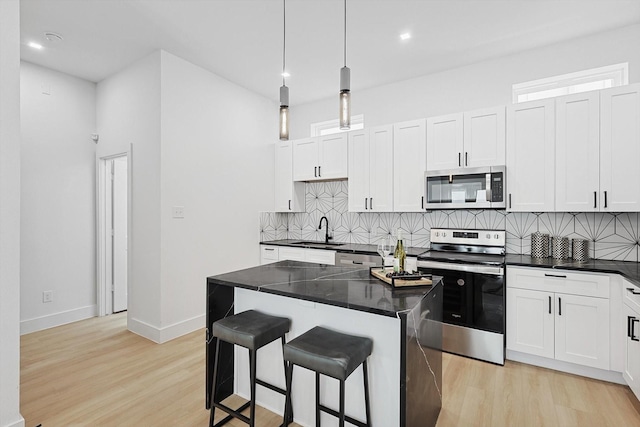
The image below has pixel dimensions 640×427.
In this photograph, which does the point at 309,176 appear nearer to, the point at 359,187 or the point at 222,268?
the point at 359,187

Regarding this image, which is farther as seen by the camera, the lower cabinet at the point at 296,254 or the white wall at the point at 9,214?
the lower cabinet at the point at 296,254

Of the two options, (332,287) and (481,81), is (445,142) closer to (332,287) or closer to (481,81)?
(481,81)

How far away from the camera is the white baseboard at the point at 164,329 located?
3.38 metres

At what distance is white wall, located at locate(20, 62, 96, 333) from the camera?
362 centimetres

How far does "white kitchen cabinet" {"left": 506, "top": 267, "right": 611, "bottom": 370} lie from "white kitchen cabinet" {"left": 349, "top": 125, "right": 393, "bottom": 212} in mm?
1578

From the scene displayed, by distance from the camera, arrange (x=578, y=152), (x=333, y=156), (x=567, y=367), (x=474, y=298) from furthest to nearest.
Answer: (x=333, y=156) < (x=474, y=298) < (x=578, y=152) < (x=567, y=367)

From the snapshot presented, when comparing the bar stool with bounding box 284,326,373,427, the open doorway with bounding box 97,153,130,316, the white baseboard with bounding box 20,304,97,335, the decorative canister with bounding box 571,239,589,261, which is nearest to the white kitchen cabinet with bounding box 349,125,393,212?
the decorative canister with bounding box 571,239,589,261

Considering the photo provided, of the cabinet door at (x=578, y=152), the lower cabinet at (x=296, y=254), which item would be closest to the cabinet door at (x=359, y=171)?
the lower cabinet at (x=296, y=254)

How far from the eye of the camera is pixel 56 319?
12.6 feet

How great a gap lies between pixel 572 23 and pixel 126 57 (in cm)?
438

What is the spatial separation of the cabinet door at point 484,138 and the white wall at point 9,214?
11.9 feet

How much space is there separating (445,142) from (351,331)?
2446 millimetres

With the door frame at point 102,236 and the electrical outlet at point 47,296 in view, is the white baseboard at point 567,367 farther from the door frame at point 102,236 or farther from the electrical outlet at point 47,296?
the electrical outlet at point 47,296

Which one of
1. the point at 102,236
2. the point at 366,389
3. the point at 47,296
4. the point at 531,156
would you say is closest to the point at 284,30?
the point at 531,156
